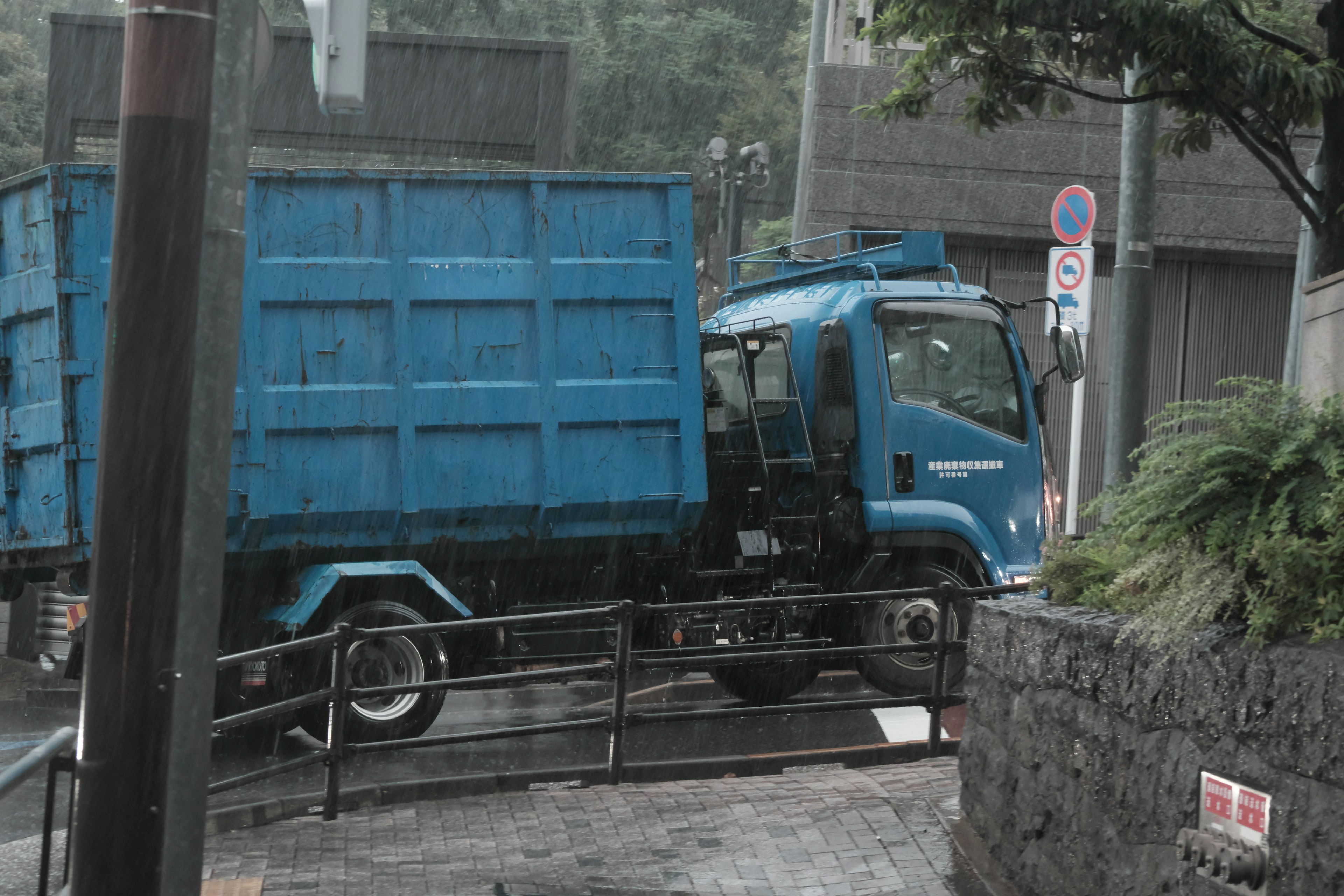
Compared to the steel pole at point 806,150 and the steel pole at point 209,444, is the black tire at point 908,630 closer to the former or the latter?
the steel pole at point 209,444

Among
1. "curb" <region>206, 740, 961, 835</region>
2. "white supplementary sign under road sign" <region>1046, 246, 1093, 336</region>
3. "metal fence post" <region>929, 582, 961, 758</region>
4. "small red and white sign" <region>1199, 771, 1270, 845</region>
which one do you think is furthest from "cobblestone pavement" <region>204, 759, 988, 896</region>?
"white supplementary sign under road sign" <region>1046, 246, 1093, 336</region>

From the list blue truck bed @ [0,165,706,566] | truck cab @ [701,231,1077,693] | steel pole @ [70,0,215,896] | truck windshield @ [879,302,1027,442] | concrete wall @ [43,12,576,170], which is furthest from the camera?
concrete wall @ [43,12,576,170]

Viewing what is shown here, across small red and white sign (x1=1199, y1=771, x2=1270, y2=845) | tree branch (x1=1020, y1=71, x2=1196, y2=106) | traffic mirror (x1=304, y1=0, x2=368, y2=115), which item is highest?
tree branch (x1=1020, y1=71, x2=1196, y2=106)

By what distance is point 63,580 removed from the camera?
8.30 meters

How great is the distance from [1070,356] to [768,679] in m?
3.00

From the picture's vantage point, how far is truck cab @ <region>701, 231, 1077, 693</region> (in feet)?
31.3

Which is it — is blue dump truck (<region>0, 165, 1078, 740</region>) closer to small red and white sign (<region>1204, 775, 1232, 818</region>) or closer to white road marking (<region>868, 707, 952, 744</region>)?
white road marking (<region>868, 707, 952, 744</region>)

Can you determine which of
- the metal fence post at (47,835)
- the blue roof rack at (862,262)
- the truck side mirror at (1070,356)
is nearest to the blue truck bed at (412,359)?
the blue roof rack at (862,262)

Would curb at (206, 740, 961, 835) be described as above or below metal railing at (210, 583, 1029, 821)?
below

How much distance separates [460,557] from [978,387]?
12.8ft

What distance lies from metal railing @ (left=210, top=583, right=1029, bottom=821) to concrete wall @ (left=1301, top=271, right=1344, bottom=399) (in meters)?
2.63

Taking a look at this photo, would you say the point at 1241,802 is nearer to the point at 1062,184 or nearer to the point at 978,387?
the point at 978,387

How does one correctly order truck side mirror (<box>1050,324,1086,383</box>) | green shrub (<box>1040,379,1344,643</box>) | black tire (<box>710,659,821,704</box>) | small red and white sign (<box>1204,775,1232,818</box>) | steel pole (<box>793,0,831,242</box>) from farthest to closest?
steel pole (<box>793,0,831,242</box>), black tire (<box>710,659,821,704</box>), truck side mirror (<box>1050,324,1086,383</box>), small red and white sign (<box>1204,775,1232,818</box>), green shrub (<box>1040,379,1344,643</box>)

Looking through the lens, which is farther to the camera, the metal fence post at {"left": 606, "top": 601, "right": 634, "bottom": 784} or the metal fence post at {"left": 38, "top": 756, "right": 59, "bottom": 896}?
the metal fence post at {"left": 606, "top": 601, "right": 634, "bottom": 784}
